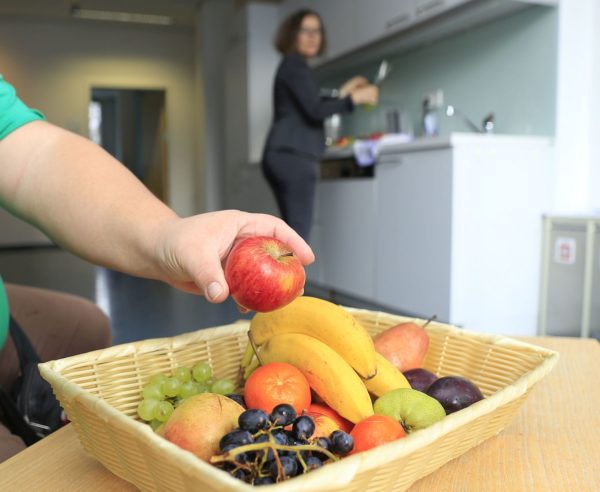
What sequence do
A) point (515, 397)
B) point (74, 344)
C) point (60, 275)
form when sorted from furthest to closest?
1. point (60, 275)
2. point (74, 344)
3. point (515, 397)

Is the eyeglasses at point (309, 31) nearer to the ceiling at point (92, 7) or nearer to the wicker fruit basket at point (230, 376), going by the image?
the wicker fruit basket at point (230, 376)

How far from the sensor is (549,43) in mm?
3096

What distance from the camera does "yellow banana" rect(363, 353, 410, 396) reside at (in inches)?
25.6

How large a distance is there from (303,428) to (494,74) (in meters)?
3.36

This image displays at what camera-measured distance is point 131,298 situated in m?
4.57

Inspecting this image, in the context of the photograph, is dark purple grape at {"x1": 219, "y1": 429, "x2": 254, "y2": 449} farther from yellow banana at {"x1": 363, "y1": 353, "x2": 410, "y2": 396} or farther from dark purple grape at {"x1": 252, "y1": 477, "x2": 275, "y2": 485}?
yellow banana at {"x1": 363, "y1": 353, "x2": 410, "y2": 396}

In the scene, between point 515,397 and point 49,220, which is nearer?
point 515,397

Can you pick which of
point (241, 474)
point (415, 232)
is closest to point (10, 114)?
point (241, 474)

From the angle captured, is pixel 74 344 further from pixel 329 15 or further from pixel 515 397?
pixel 329 15

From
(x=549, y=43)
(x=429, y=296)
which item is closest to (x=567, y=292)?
(x=429, y=296)

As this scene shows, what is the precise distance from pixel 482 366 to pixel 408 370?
0.10 metres

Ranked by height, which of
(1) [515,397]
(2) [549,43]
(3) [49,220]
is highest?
(2) [549,43]

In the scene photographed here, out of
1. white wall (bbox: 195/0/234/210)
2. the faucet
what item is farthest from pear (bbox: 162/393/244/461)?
white wall (bbox: 195/0/234/210)

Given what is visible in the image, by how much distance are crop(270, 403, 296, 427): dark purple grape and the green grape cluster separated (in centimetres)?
13
